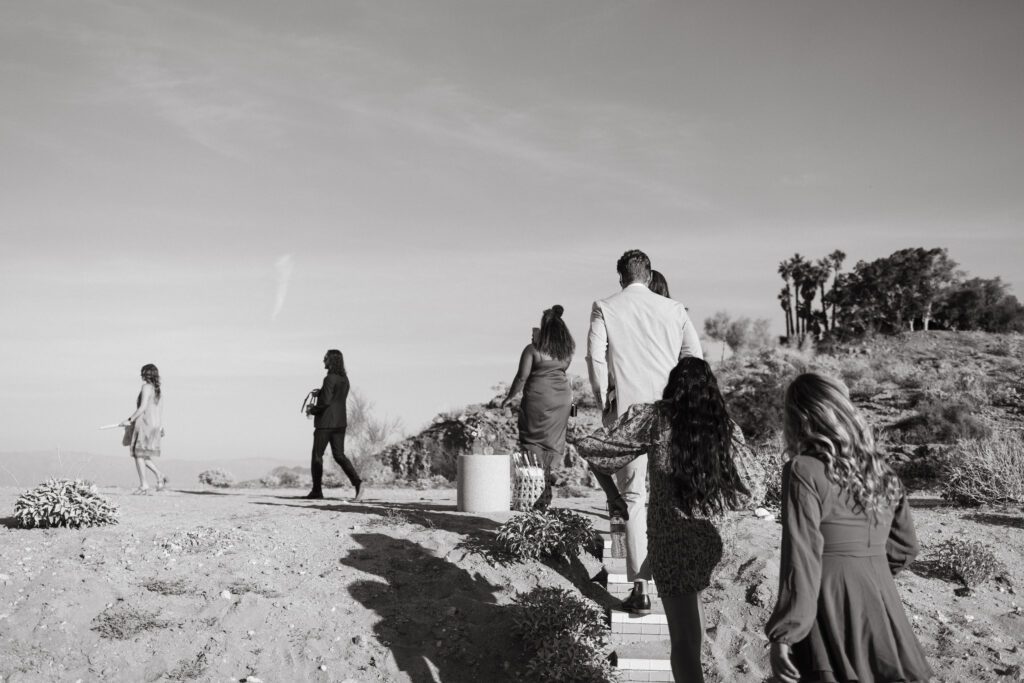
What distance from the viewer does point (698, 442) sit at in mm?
4543

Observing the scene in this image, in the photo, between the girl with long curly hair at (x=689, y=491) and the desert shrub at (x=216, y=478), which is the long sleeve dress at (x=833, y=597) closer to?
the girl with long curly hair at (x=689, y=491)

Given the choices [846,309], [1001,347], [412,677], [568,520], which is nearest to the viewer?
[412,677]

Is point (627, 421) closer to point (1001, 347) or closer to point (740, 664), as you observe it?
point (740, 664)

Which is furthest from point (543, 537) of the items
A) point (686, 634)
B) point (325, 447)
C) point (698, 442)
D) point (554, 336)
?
Answer: point (325, 447)

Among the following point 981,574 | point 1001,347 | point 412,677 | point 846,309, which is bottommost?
point 412,677

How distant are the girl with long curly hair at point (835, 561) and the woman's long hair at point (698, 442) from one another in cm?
98

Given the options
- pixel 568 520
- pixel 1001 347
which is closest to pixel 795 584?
pixel 568 520

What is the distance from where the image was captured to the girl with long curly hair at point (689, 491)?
449cm

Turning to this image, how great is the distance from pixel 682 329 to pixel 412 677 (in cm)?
321

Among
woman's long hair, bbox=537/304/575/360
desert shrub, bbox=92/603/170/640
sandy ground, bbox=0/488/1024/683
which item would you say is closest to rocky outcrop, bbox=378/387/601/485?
woman's long hair, bbox=537/304/575/360

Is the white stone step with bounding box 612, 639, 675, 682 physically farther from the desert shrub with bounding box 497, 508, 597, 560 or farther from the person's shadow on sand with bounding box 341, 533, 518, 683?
the desert shrub with bounding box 497, 508, 597, 560

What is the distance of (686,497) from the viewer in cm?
461

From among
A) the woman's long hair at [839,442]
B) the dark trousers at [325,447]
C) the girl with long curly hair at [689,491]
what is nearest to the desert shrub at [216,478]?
the dark trousers at [325,447]

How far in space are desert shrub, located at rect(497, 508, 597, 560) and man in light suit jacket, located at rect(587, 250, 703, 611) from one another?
1.74 meters
